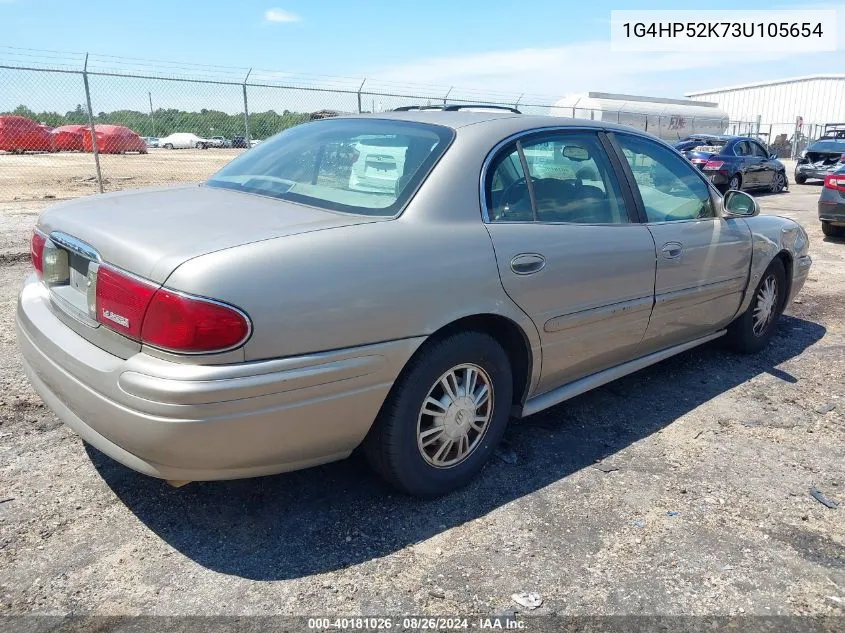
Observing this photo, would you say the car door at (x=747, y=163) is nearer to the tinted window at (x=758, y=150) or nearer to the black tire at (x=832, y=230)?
the tinted window at (x=758, y=150)

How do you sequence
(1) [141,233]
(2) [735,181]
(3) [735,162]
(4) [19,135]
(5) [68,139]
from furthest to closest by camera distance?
(5) [68,139] < (4) [19,135] < (2) [735,181] < (3) [735,162] < (1) [141,233]

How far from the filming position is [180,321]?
2.08 metres

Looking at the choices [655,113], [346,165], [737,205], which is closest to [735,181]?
[737,205]

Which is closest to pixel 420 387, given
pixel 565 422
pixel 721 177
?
pixel 565 422

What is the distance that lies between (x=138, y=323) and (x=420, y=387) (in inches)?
40.3

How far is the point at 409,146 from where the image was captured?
117 inches

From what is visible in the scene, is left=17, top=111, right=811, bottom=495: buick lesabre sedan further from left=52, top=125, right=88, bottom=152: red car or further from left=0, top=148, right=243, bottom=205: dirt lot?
left=52, top=125, right=88, bottom=152: red car

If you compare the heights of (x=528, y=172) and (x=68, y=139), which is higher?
(x=68, y=139)

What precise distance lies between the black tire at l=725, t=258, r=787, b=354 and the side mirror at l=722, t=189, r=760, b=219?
2.04ft

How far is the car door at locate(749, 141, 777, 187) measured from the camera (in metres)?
17.1

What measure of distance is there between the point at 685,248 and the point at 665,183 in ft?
1.44

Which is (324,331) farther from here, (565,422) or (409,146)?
(565,422)

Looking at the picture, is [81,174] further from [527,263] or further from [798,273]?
[527,263]

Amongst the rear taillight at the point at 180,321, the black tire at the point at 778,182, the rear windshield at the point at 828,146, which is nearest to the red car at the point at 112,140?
the black tire at the point at 778,182
